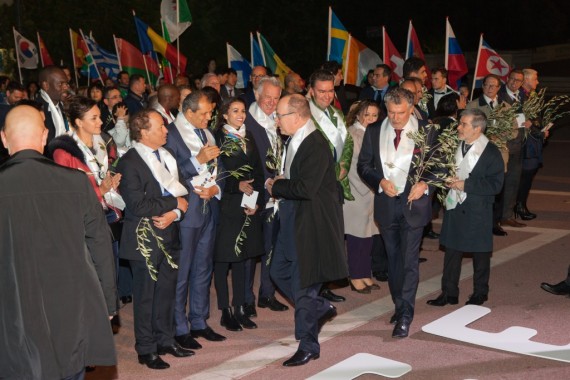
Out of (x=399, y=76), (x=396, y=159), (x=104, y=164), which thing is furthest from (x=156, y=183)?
(x=399, y=76)

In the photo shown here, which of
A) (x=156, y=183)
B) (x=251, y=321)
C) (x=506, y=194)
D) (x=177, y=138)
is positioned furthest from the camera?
(x=506, y=194)

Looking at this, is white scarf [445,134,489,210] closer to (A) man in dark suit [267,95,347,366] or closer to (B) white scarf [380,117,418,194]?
(B) white scarf [380,117,418,194]

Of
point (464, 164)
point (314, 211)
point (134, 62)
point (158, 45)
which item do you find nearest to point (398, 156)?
point (464, 164)

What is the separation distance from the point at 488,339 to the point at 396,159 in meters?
1.74

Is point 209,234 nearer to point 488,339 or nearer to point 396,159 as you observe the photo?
point 396,159

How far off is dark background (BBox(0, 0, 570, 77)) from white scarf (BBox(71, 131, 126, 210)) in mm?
24343

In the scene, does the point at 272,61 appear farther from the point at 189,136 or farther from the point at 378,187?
the point at 189,136

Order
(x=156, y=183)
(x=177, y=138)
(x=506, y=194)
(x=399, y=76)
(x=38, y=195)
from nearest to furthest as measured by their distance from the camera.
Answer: (x=38, y=195), (x=156, y=183), (x=177, y=138), (x=506, y=194), (x=399, y=76)

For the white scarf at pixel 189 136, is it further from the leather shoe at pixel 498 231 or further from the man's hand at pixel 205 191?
the leather shoe at pixel 498 231

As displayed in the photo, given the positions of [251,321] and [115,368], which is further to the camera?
[251,321]

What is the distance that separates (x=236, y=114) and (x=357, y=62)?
7562 millimetres

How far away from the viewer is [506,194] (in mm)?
12258

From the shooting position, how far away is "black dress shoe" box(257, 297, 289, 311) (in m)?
8.57

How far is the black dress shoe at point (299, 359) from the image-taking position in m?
6.91
